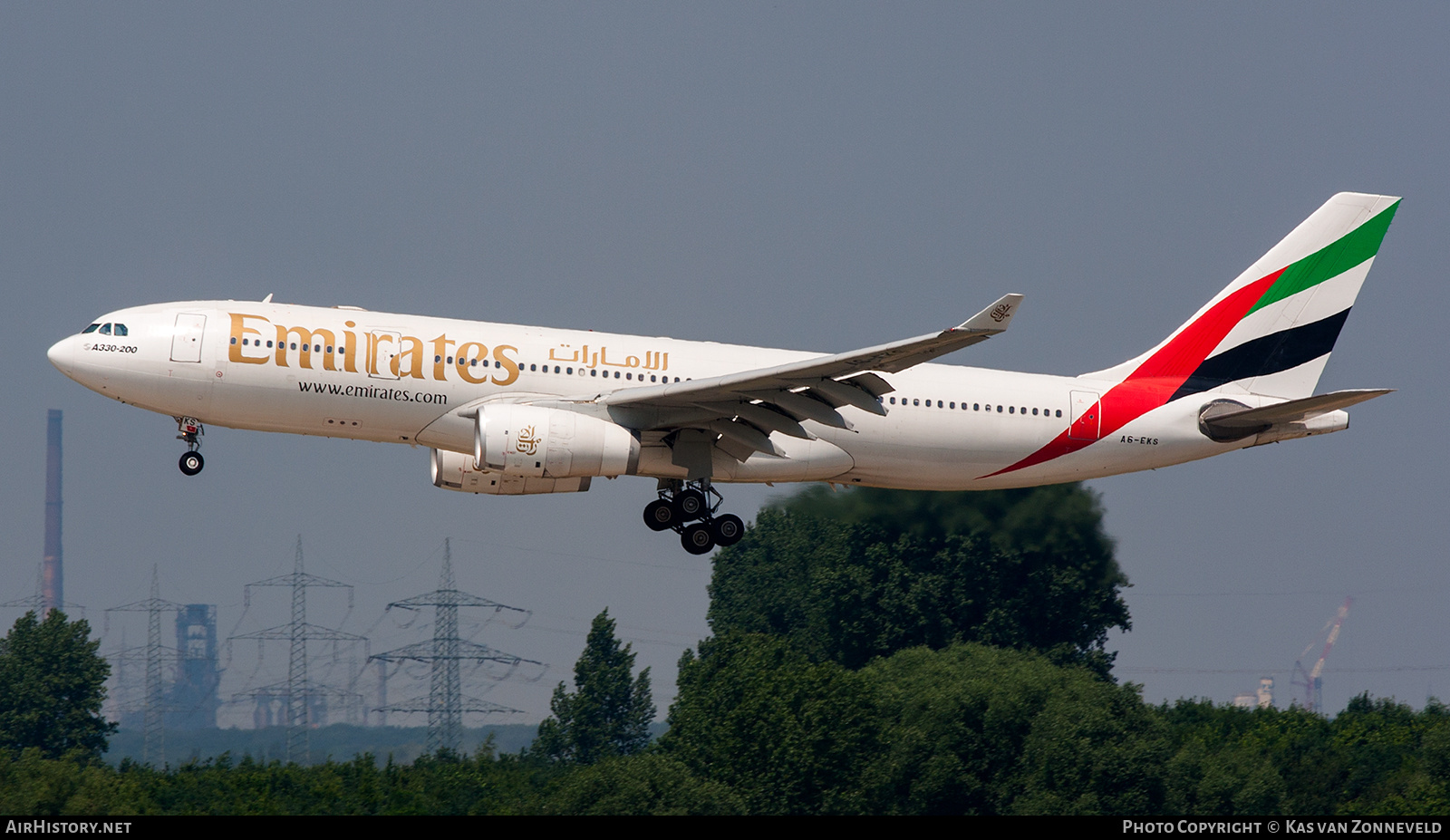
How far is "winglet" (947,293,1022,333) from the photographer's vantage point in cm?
2802

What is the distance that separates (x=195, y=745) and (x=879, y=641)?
257 feet

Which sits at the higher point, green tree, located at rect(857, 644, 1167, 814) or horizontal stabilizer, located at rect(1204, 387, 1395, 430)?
horizontal stabilizer, located at rect(1204, 387, 1395, 430)

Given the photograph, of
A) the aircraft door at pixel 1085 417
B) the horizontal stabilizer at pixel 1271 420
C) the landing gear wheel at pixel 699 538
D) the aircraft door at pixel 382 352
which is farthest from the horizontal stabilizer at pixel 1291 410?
the aircraft door at pixel 382 352

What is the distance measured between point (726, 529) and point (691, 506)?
981 millimetres

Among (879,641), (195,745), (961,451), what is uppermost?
(961,451)

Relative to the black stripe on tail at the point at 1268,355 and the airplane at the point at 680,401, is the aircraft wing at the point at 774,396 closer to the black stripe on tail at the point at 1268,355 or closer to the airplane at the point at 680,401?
the airplane at the point at 680,401

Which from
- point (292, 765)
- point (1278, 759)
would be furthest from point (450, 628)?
point (1278, 759)

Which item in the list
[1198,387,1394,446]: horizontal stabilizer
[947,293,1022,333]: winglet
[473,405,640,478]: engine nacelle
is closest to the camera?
[947,293,1022,333]: winglet

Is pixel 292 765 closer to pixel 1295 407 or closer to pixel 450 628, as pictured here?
pixel 450 628

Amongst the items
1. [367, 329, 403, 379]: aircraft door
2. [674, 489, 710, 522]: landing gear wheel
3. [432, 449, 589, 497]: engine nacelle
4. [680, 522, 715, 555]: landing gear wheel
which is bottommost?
[680, 522, 715, 555]: landing gear wheel

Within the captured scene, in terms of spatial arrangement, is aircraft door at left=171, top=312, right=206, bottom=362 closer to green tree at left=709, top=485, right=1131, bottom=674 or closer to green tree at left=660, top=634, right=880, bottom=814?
green tree at left=660, top=634, right=880, bottom=814

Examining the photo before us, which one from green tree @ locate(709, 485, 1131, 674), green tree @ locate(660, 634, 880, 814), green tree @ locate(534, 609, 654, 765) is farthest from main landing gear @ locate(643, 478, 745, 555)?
green tree @ locate(534, 609, 654, 765)

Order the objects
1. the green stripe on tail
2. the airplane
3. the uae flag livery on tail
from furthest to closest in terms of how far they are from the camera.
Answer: the green stripe on tail, the uae flag livery on tail, the airplane

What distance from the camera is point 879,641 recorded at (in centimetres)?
9581
